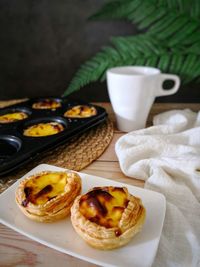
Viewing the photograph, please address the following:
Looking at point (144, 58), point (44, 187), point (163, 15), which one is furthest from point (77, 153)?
point (163, 15)

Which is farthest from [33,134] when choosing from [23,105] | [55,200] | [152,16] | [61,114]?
[152,16]

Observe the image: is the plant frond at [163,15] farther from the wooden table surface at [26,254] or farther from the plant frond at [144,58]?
the wooden table surface at [26,254]

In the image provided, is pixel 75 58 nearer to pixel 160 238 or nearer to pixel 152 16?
pixel 152 16

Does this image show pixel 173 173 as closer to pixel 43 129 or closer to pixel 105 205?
pixel 105 205

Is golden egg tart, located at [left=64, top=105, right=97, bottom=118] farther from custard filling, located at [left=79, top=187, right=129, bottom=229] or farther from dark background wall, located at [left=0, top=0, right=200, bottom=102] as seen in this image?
custard filling, located at [left=79, top=187, right=129, bottom=229]

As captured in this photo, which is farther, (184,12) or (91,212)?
(184,12)

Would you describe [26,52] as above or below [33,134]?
above
